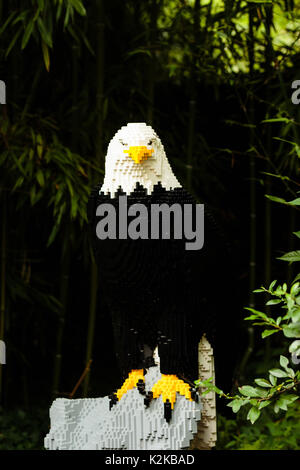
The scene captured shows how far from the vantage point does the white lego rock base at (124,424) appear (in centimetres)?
210

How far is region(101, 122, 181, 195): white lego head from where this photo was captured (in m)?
2.12

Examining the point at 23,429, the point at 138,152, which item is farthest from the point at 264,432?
the point at 138,152

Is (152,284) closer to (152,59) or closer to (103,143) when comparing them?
(103,143)

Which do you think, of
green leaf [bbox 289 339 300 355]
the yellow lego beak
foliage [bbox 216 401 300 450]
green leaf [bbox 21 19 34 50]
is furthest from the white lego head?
foliage [bbox 216 401 300 450]

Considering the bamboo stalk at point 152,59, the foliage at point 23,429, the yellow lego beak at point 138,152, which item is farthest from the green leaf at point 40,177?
the foliage at point 23,429

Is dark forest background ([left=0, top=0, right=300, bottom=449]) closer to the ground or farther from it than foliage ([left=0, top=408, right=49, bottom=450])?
farther from it

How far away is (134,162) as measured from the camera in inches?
83.7

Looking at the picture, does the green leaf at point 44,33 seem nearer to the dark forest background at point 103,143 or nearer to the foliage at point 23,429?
the dark forest background at point 103,143

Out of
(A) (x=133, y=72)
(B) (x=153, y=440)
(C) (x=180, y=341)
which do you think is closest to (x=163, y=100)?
(A) (x=133, y=72)

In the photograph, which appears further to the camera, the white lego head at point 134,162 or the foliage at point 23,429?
the foliage at point 23,429

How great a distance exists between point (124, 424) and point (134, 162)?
2.77 feet

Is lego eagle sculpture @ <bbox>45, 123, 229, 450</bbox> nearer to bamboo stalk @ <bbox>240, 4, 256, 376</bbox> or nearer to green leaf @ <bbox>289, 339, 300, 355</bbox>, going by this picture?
green leaf @ <bbox>289, 339, 300, 355</bbox>

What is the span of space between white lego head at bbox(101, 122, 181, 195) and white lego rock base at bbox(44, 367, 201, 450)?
2.07ft
